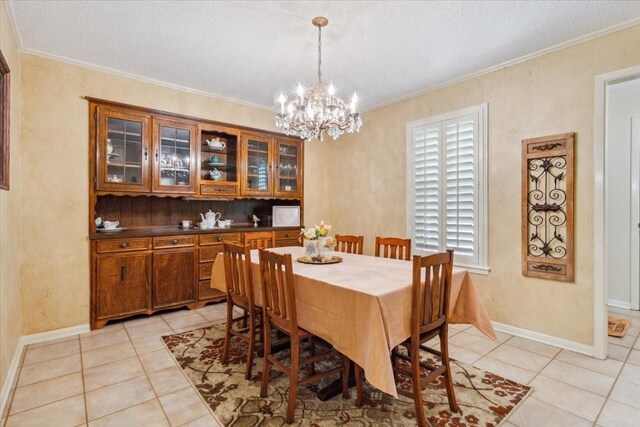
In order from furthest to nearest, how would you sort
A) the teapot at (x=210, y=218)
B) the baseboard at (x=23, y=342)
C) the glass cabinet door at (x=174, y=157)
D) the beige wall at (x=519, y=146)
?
1. the teapot at (x=210, y=218)
2. the glass cabinet door at (x=174, y=157)
3. the beige wall at (x=519, y=146)
4. the baseboard at (x=23, y=342)

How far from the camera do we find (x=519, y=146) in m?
3.16

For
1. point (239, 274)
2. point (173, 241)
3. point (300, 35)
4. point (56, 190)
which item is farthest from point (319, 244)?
point (56, 190)

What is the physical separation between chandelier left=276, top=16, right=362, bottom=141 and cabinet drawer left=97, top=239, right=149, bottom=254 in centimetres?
209

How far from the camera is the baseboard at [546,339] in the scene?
2775mm

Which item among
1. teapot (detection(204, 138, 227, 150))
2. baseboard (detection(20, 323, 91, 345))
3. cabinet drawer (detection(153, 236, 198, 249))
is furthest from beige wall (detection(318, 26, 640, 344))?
baseboard (detection(20, 323, 91, 345))

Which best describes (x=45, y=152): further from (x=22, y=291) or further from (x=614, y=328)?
(x=614, y=328)

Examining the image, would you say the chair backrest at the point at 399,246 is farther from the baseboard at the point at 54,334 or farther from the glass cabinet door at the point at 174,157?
the baseboard at the point at 54,334

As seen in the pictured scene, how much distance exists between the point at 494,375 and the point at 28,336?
13.2ft

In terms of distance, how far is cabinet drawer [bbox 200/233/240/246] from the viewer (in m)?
3.92

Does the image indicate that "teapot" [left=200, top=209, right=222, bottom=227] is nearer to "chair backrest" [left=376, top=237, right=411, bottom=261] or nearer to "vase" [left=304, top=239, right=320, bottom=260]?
"vase" [left=304, top=239, right=320, bottom=260]

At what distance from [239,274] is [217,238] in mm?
1644

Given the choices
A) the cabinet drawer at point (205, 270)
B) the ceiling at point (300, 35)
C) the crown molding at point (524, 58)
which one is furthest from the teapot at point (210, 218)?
the crown molding at point (524, 58)

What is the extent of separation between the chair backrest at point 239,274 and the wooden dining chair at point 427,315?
0.96 metres

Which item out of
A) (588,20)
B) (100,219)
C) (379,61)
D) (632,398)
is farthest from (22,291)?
(588,20)
